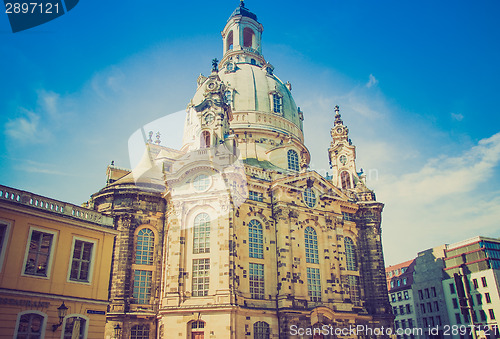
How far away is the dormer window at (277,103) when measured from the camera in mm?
48688

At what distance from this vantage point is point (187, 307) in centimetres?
3070

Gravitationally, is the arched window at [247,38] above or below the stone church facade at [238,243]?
above

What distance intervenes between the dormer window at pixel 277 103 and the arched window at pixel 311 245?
16.2 metres

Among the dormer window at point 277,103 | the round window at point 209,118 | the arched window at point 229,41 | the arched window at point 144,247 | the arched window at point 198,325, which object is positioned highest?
the arched window at point 229,41

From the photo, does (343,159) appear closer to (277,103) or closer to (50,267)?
(277,103)

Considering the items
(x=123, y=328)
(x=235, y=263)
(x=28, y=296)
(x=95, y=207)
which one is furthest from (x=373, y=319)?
(x=28, y=296)

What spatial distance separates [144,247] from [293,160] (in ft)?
58.5

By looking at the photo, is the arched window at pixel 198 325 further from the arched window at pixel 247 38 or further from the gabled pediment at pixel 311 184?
the arched window at pixel 247 38

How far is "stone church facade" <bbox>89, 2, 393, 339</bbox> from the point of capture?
3200 cm

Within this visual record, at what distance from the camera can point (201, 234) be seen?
33.7 meters

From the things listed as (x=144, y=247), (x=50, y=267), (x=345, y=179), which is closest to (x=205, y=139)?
(x=144, y=247)

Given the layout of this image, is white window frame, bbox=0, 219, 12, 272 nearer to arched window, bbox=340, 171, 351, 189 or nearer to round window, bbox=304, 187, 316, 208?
round window, bbox=304, 187, 316, 208

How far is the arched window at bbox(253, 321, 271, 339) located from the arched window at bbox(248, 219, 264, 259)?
5.50m

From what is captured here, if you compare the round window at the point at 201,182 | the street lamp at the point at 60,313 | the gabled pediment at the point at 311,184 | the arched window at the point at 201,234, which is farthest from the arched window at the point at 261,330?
the street lamp at the point at 60,313
